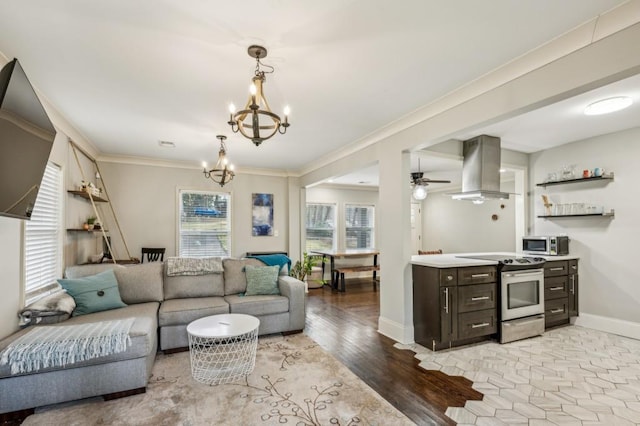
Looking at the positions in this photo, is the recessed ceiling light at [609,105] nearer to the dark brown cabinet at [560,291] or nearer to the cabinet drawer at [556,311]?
the dark brown cabinet at [560,291]

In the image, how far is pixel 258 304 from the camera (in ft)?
12.1

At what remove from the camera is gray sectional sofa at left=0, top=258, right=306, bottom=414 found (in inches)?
86.2

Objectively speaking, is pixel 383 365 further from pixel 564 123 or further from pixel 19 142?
pixel 564 123

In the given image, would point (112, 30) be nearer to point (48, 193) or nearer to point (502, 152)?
point (48, 193)

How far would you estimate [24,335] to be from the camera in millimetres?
2311

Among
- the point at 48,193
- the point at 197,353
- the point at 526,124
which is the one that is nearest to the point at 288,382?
the point at 197,353

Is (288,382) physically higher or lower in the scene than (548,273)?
lower

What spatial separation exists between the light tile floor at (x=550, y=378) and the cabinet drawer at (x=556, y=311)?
0.18 meters

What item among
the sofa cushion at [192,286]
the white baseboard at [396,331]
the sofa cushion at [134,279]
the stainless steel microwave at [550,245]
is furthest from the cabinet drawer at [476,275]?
the sofa cushion at [134,279]

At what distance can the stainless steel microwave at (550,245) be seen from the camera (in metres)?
4.25

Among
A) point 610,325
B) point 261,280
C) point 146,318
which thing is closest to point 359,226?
point 261,280

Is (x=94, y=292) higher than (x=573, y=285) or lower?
higher

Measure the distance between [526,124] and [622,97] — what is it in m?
0.85

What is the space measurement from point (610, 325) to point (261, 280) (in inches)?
180
